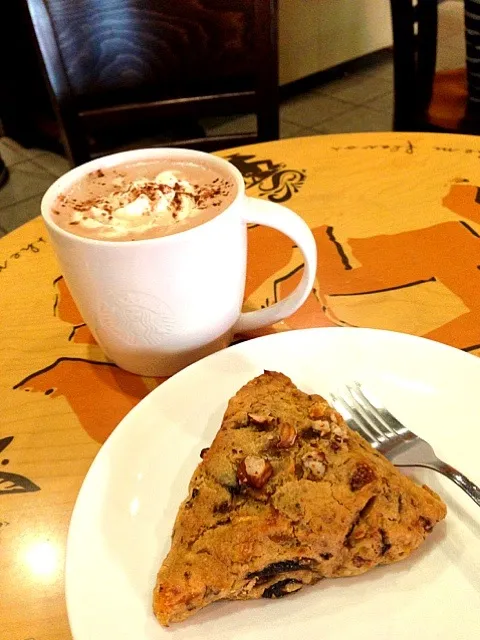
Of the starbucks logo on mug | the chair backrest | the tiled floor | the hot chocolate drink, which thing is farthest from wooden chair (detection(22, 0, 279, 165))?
the tiled floor

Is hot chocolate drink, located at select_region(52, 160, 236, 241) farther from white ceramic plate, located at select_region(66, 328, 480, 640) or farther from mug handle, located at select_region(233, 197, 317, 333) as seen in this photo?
white ceramic plate, located at select_region(66, 328, 480, 640)

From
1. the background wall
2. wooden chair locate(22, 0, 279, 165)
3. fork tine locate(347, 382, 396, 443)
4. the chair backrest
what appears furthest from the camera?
the background wall

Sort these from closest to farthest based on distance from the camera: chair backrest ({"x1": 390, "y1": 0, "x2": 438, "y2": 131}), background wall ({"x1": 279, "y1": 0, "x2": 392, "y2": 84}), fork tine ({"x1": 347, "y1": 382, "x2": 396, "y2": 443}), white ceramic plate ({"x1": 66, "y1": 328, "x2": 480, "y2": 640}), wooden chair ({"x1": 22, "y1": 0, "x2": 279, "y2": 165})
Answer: white ceramic plate ({"x1": 66, "y1": 328, "x2": 480, "y2": 640}) < fork tine ({"x1": 347, "y1": 382, "x2": 396, "y2": 443}) < wooden chair ({"x1": 22, "y1": 0, "x2": 279, "y2": 165}) < chair backrest ({"x1": 390, "y1": 0, "x2": 438, "y2": 131}) < background wall ({"x1": 279, "y1": 0, "x2": 392, "y2": 84})

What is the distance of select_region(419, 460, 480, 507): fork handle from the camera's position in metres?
0.50

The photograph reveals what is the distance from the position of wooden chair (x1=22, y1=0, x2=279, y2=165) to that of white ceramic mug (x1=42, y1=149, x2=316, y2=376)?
0.66 meters

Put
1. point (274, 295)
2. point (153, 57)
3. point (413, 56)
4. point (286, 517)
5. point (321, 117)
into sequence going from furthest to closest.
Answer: point (321, 117)
point (413, 56)
point (153, 57)
point (274, 295)
point (286, 517)

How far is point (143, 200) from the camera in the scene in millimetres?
660

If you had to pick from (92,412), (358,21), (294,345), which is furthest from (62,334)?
(358,21)

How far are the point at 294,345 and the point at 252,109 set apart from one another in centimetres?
90

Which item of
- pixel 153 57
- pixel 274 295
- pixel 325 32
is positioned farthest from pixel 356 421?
pixel 325 32

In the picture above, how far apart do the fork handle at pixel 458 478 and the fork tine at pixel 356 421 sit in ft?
0.18

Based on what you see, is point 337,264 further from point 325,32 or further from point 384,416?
point 325,32

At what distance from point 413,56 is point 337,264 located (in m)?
1.08

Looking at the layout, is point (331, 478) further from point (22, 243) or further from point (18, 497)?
point (22, 243)
